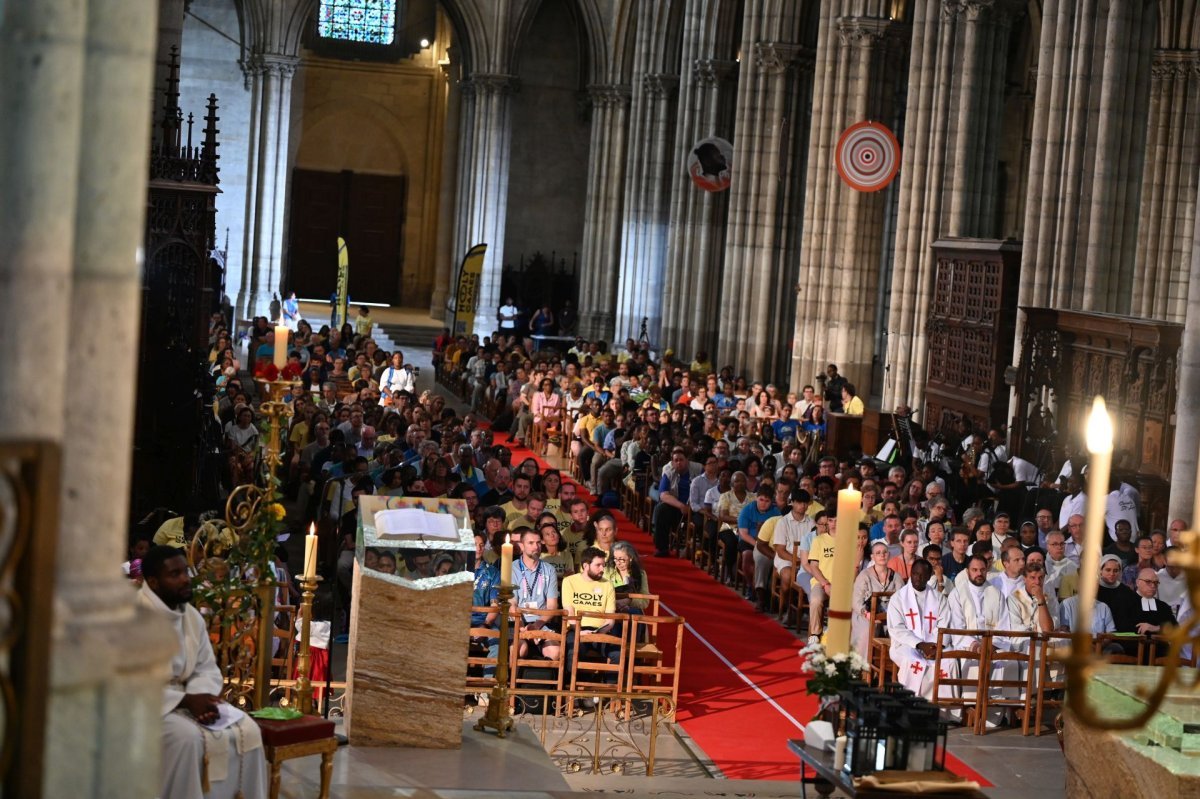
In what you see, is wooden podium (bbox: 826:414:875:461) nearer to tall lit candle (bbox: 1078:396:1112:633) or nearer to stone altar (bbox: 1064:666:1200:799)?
stone altar (bbox: 1064:666:1200:799)

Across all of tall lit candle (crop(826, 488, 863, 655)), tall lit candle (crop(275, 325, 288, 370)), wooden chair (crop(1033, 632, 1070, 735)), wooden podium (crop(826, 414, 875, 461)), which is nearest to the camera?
tall lit candle (crop(826, 488, 863, 655))

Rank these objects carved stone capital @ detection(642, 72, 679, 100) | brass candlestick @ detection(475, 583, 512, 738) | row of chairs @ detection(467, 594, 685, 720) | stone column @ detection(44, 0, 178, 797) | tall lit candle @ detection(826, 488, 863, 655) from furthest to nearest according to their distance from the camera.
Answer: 1. carved stone capital @ detection(642, 72, 679, 100)
2. row of chairs @ detection(467, 594, 685, 720)
3. brass candlestick @ detection(475, 583, 512, 738)
4. tall lit candle @ detection(826, 488, 863, 655)
5. stone column @ detection(44, 0, 178, 797)

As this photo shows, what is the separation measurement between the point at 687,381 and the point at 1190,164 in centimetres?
851

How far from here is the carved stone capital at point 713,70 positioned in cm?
3406

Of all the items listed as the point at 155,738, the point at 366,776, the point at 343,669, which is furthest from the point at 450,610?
the point at 155,738

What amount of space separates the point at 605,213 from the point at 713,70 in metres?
7.51

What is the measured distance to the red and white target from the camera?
2327 centimetres

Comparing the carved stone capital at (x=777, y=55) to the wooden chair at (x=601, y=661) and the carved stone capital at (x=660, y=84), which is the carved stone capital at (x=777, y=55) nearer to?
the carved stone capital at (x=660, y=84)

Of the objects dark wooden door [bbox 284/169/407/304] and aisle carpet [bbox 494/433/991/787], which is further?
dark wooden door [bbox 284/169/407/304]

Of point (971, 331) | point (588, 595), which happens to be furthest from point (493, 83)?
point (588, 595)

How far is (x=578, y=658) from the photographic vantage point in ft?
37.5

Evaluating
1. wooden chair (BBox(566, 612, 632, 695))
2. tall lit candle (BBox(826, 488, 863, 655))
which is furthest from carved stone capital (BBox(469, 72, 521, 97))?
tall lit candle (BBox(826, 488, 863, 655))

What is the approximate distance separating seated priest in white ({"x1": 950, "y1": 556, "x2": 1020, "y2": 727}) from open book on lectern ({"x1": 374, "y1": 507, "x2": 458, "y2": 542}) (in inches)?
183

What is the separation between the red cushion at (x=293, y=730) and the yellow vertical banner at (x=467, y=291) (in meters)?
25.2
